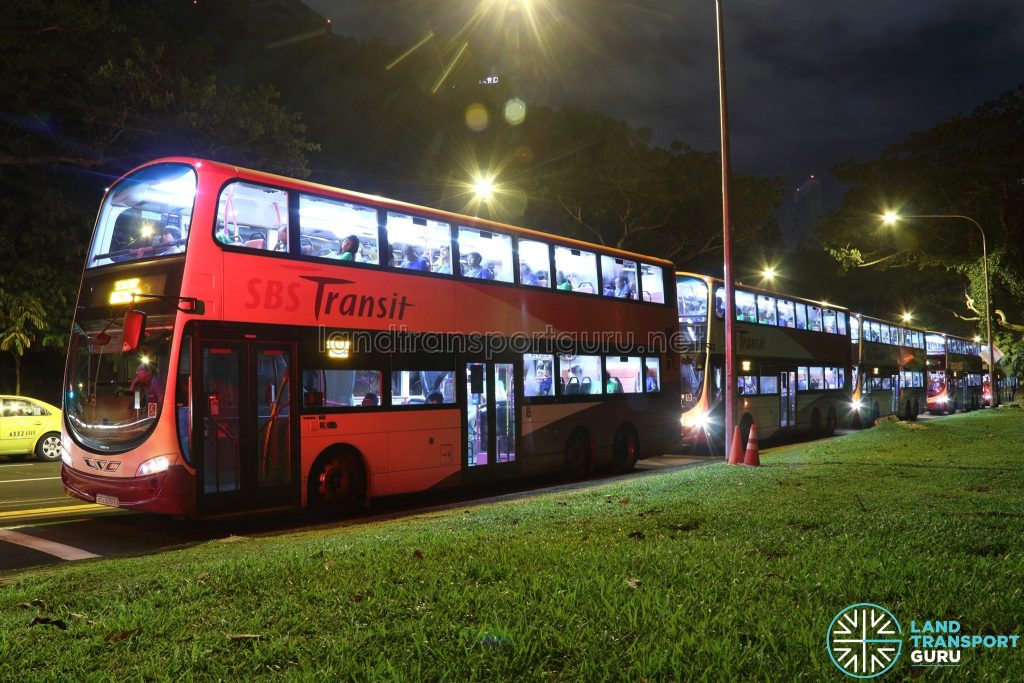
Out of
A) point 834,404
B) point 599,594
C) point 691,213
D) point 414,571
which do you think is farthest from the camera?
point 691,213

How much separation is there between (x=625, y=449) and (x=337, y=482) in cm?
730

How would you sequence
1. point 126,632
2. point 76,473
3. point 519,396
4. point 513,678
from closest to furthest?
point 513,678 → point 126,632 → point 76,473 → point 519,396

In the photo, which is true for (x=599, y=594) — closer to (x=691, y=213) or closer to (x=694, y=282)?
(x=694, y=282)

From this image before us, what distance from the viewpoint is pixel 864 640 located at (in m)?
4.02

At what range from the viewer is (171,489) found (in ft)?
30.4

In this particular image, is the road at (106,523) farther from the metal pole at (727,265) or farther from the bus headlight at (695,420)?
the bus headlight at (695,420)

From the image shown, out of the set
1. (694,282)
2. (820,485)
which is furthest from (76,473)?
(694,282)

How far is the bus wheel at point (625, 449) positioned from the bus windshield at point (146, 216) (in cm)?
944

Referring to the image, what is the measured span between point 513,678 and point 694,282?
57.7ft

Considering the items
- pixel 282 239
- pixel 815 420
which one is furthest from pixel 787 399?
pixel 282 239

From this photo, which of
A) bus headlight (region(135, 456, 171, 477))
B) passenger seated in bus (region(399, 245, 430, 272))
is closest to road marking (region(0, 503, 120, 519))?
bus headlight (region(135, 456, 171, 477))

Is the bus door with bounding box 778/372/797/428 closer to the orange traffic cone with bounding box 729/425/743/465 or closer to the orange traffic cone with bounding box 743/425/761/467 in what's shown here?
the orange traffic cone with bounding box 729/425/743/465

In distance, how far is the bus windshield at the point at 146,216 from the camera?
32.3 ft

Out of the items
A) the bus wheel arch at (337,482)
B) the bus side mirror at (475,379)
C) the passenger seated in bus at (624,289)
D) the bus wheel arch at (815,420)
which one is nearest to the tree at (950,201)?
the bus wheel arch at (815,420)
